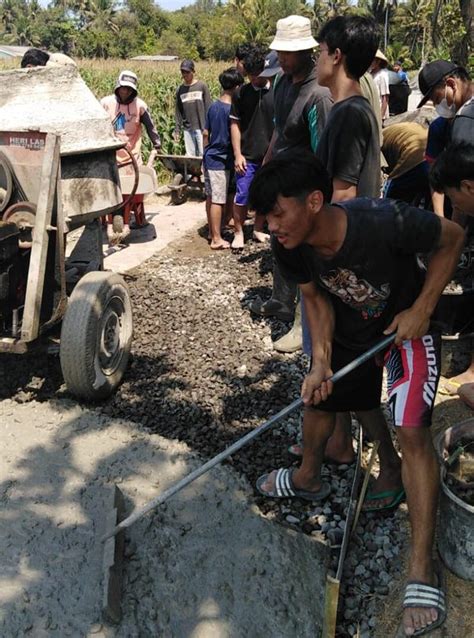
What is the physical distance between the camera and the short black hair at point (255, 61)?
6445 mm

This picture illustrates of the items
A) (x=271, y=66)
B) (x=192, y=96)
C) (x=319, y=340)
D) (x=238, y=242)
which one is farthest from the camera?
(x=192, y=96)

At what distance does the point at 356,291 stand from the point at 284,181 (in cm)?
60

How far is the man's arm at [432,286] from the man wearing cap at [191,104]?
783 centimetres

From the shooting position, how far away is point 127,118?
25.5ft

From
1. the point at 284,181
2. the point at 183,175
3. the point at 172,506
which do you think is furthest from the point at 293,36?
the point at 183,175

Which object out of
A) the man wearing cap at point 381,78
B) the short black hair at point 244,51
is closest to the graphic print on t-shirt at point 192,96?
the man wearing cap at point 381,78

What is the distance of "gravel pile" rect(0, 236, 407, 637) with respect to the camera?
115 inches

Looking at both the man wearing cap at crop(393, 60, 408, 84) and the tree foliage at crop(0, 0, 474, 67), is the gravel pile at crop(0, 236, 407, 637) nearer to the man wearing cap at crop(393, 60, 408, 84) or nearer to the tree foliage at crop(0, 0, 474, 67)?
the man wearing cap at crop(393, 60, 408, 84)

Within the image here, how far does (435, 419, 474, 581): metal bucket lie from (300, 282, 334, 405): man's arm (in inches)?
24.7

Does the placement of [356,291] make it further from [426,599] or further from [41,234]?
[41,234]

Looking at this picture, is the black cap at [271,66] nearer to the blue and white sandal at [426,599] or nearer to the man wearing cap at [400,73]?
the blue and white sandal at [426,599]

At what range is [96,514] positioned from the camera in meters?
3.03

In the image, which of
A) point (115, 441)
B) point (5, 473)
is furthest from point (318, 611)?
point (5, 473)

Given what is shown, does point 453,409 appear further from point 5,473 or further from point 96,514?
point 5,473
